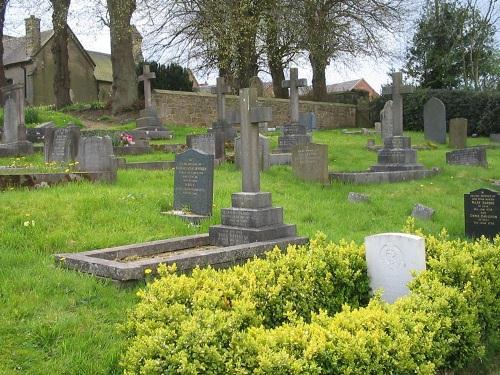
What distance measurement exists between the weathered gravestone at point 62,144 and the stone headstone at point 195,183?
532cm

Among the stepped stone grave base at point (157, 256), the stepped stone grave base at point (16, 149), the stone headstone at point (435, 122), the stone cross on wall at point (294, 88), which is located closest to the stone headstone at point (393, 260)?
the stepped stone grave base at point (157, 256)

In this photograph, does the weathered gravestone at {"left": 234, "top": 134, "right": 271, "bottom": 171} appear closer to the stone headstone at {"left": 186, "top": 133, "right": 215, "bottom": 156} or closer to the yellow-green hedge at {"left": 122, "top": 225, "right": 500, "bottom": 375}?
the stone headstone at {"left": 186, "top": 133, "right": 215, "bottom": 156}

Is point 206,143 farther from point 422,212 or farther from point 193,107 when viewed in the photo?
point 193,107

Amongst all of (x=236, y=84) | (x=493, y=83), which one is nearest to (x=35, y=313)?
(x=236, y=84)

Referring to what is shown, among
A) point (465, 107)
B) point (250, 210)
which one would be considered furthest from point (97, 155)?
point (465, 107)

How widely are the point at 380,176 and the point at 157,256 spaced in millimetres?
8149

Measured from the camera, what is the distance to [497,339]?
17.6 ft

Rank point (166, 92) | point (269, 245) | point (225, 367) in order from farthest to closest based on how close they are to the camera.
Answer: point (166, 92), point (269, 245), point (225, 367)

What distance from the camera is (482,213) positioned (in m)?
Result: 9.44

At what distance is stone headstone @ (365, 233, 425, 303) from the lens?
17.7ft

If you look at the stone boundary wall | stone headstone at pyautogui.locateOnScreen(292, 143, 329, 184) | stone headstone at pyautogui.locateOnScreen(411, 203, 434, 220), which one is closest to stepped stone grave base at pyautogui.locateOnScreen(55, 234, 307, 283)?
stone headstone at pyautogui.locateOnScreen(411, 203, 434, 220)

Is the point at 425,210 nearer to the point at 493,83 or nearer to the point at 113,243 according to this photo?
the point at 113,243

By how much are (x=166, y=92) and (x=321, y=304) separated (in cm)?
2186

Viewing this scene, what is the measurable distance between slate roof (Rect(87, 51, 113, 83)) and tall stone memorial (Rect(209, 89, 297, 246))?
4602 centimetres
